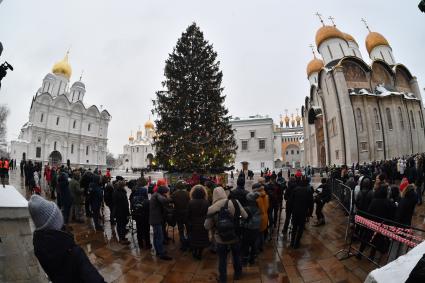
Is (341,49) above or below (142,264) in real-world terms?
above

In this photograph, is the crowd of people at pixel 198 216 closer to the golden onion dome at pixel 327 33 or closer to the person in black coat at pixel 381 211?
the person in black coat at pixel 381 211

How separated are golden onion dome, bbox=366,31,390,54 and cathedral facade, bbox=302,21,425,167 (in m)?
7.12

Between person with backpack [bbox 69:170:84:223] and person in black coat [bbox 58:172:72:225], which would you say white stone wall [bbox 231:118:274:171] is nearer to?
person with backpack [bbox 69:170:84:223]

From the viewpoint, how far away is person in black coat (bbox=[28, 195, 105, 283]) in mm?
2018

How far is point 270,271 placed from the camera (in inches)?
189

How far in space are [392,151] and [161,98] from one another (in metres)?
24.5

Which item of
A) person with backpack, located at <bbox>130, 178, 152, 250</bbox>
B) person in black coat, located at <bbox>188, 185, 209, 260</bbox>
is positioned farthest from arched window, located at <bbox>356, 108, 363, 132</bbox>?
person with backpack, located at <bbox>130, 178, 152, 250</bbox>

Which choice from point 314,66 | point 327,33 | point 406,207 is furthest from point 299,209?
point 314,66

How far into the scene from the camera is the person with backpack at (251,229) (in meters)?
5.06

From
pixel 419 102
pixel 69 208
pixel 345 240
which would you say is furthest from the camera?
pixel 419 102

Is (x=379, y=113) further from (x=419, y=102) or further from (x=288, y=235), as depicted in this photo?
(x=288, y=235)

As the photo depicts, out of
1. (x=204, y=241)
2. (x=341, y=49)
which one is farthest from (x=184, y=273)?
(x=341, y=49)

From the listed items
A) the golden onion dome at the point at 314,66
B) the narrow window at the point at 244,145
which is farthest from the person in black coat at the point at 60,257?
the golden onion dome at the point at 314,66

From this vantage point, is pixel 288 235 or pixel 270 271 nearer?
pixel 270 271
